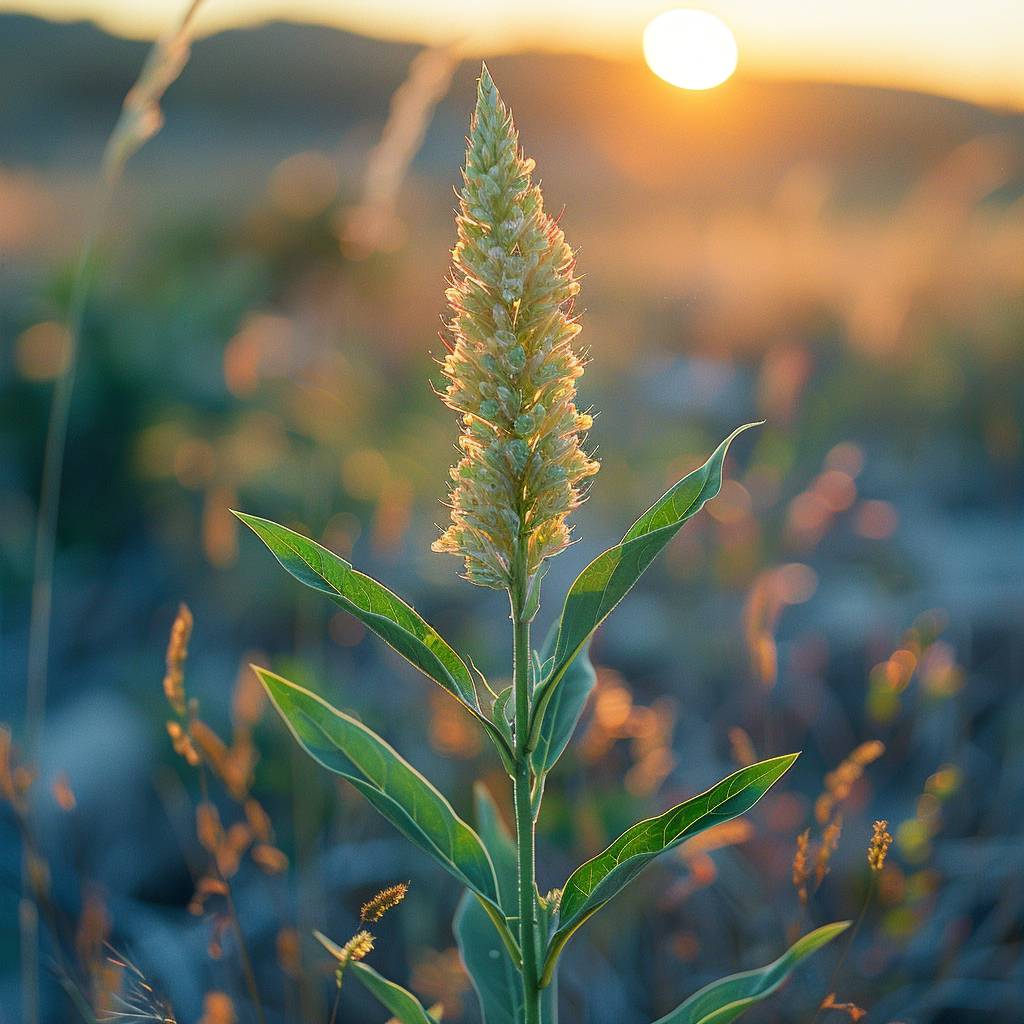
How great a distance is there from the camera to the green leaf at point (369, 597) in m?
1.03

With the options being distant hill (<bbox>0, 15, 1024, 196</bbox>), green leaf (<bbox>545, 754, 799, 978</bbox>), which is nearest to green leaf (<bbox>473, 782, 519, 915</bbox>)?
green leaf (<bbox>545, 754, 799, 978</bbox>)

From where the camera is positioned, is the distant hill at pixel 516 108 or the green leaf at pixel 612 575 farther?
the distant hill at pixel 516 108

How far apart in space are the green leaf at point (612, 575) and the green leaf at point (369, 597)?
0.08 metres

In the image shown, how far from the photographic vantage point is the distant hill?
683 inches

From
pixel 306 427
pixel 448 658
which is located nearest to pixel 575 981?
pixel 448 658

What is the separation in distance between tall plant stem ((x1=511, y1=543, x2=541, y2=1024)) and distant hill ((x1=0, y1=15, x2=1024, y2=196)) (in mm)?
14071

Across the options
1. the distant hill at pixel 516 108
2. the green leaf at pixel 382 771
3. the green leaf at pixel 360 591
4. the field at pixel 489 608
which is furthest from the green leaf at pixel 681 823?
the distant hill at pixel 516 108

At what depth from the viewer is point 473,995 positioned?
2301 millimetres

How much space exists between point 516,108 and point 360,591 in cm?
3003

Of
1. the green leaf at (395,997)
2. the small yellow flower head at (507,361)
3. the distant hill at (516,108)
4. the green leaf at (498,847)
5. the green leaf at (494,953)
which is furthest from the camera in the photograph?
the distant hill at (516,108)

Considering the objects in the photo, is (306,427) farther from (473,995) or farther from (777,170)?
(777,170)

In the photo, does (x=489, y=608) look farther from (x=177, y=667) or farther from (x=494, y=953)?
(x=494, y=953)

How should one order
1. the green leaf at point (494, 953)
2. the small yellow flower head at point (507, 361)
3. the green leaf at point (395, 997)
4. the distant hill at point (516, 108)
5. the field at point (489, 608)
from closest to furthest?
1. the small yellow flower head at point (507, 361)
2. the green leaf at point (395, 997)
3. the green leaf at point (494, 953)
4. the field at point (489, 608)
5. the distant hill at point (516, 108)

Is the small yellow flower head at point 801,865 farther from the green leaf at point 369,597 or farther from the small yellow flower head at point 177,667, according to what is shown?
the small yellow flower head at point 177,667
